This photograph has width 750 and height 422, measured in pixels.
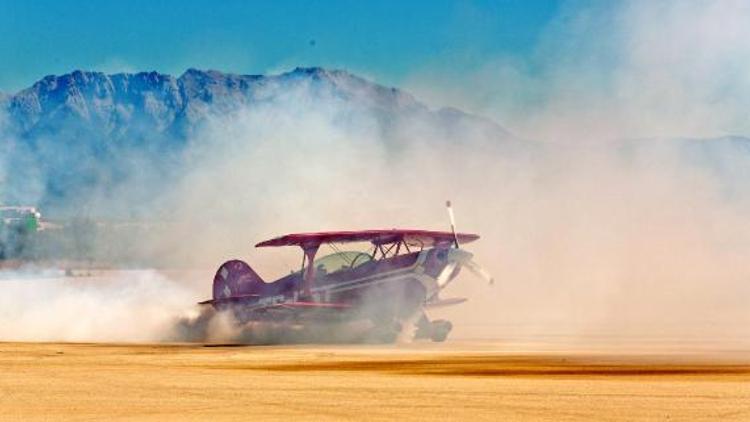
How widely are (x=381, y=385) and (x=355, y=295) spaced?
2039 cm

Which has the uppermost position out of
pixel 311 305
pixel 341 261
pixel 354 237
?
pixel 354 237

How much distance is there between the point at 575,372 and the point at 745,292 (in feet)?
133

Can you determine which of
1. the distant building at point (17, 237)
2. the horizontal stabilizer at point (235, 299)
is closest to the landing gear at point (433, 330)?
the horizontal stabilizer at point (235, 299)

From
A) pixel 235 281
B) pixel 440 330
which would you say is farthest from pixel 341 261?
pixel 440 330

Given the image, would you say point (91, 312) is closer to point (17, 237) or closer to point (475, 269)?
point (475, 269)

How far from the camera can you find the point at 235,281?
158ft

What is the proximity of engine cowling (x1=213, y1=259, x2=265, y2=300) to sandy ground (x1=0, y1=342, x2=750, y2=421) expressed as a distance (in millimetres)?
12638

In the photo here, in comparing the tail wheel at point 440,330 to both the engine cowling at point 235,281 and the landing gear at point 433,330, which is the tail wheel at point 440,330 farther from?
the engine cowling at point 235,281

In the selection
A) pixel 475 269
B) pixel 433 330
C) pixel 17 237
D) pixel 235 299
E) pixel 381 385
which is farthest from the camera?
pixel 17 237

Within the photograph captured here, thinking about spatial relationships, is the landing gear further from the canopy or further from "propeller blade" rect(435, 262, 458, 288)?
the canopy

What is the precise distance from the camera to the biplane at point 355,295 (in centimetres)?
4338

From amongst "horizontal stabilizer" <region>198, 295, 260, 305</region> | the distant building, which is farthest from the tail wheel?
the distant building

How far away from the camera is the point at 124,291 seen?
54.8 metres

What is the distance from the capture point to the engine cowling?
47500 millimetres
